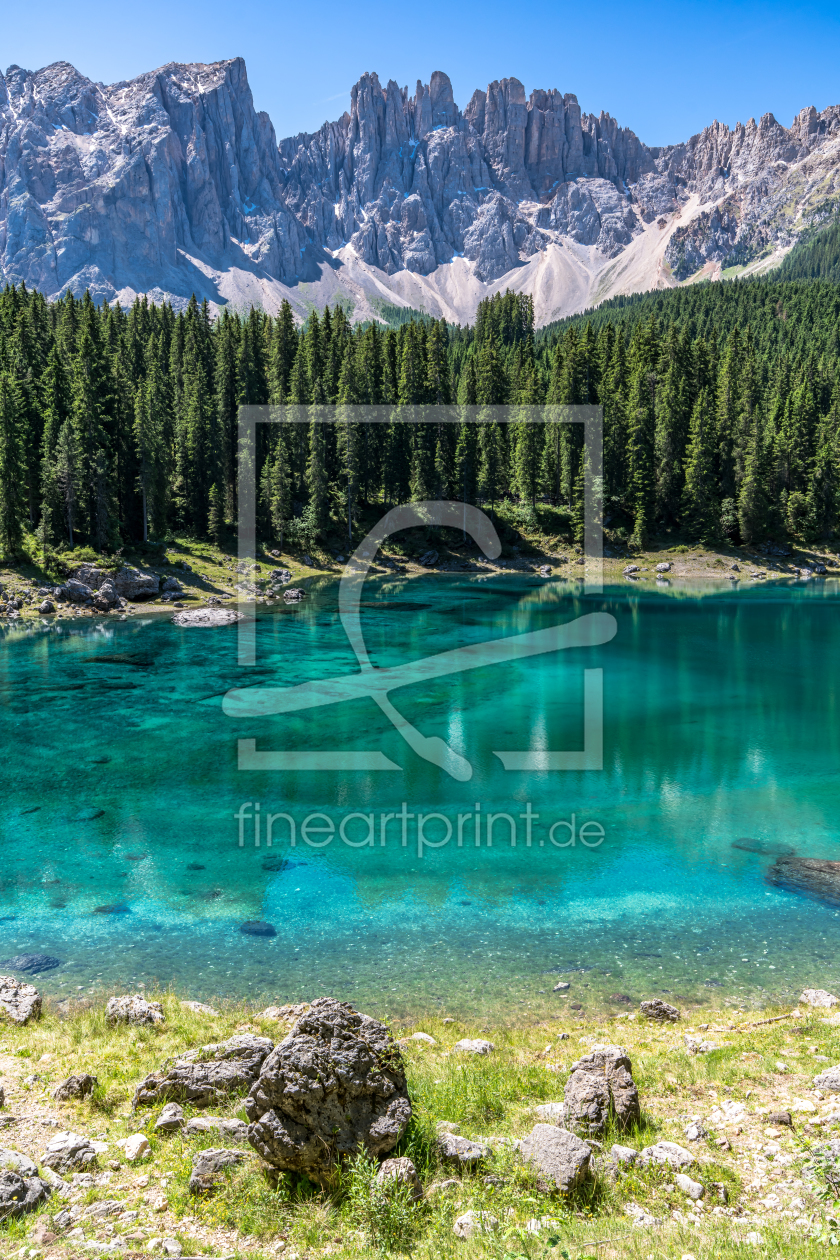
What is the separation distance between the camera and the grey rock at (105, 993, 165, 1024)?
1327 cm

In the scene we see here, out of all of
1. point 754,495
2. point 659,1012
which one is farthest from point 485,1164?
point 754,495

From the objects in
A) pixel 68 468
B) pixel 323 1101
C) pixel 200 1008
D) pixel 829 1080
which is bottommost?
pixel 200 1008

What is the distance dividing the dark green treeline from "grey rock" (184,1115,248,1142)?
76160 mm

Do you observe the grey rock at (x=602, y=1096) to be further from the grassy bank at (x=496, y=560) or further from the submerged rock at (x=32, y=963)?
the grassy bank at (x=496, y=560)

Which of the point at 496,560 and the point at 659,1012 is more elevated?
the point at 496,560

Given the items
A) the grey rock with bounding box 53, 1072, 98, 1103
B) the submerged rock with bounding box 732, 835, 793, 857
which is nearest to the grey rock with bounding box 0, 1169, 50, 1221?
the grey rock with bounding box 53, 1072, 98, 1103

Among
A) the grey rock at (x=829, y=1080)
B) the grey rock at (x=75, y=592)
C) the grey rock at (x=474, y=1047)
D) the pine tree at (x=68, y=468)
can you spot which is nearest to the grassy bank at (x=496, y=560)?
the pine tree at (x=68, y=468)

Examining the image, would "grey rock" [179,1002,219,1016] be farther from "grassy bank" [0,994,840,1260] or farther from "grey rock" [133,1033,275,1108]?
"grey rock" [133,1033,275,1108]

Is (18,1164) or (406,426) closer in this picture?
(18,1164)

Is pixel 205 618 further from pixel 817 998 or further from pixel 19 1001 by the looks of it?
pixel 817 998

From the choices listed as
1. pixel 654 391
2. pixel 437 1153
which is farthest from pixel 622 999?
pixel 654 391

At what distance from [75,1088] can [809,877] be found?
60.3 ft

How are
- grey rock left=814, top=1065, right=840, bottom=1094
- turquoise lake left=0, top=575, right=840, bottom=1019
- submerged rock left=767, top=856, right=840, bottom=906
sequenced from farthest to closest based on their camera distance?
submerged rock left=767, top=856, right=840, bottom=906, turquoise lake left=0, top=575, right=840, bottom=1019, grey rock left=814, top=1065, right=840, bottom=1094

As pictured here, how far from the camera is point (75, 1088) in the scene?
10.4 meters
